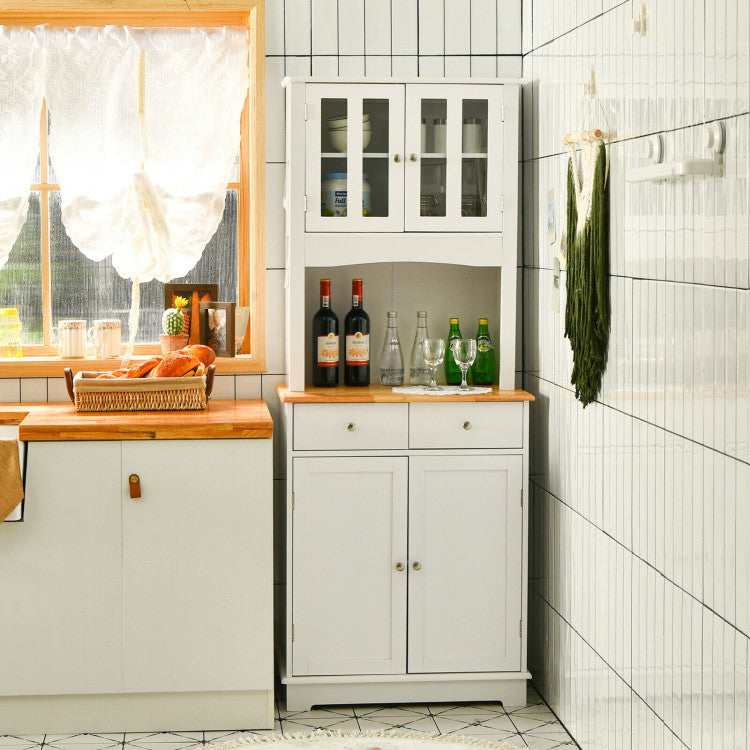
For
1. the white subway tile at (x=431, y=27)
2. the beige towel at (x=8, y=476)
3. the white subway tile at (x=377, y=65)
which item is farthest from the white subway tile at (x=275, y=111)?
the beige towel at (x=8, y=476)

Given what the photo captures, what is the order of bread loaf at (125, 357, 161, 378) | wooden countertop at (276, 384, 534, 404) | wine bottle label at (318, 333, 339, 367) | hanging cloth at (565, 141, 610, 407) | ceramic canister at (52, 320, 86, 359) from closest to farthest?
hanging cloth at (565, 141, 610, 407)
wooden countertop at (276, 384, 534, 404)
bread loaf at (125, 357, 161, 378)
wine bottle label at (318, 333, 339, 367)
ceramic canister at (52, 320, 86, 359)

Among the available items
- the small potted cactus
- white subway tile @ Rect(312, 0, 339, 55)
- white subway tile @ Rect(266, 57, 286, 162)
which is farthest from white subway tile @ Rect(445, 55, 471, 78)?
the small potted cactus

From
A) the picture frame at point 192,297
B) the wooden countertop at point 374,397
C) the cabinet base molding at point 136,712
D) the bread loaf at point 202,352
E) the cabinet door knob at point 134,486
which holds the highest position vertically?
the picture frame at point 192,297

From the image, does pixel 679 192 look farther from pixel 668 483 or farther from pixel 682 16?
pixel 668 483

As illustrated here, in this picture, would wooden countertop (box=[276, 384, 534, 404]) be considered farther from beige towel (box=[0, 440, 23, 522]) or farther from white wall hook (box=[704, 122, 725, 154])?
white wall hook (box=[704, 122, 725, 154])

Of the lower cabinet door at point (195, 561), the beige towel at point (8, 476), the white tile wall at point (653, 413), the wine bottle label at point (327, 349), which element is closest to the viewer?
the white tile wall at point (653, 413)

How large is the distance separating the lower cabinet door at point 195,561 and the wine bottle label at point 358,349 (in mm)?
468

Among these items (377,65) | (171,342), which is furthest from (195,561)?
(377,65)

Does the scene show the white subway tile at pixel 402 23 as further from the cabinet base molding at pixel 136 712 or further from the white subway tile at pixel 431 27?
the cabinet base molding at pixel 136 712

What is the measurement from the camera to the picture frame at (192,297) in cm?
358

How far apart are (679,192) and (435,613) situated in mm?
1524

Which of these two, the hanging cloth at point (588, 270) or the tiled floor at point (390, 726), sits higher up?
the hanging cloth at point (588, 270)

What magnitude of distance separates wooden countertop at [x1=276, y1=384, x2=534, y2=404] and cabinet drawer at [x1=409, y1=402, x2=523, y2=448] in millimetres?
21

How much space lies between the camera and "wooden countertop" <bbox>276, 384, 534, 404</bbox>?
3182 millimetres
